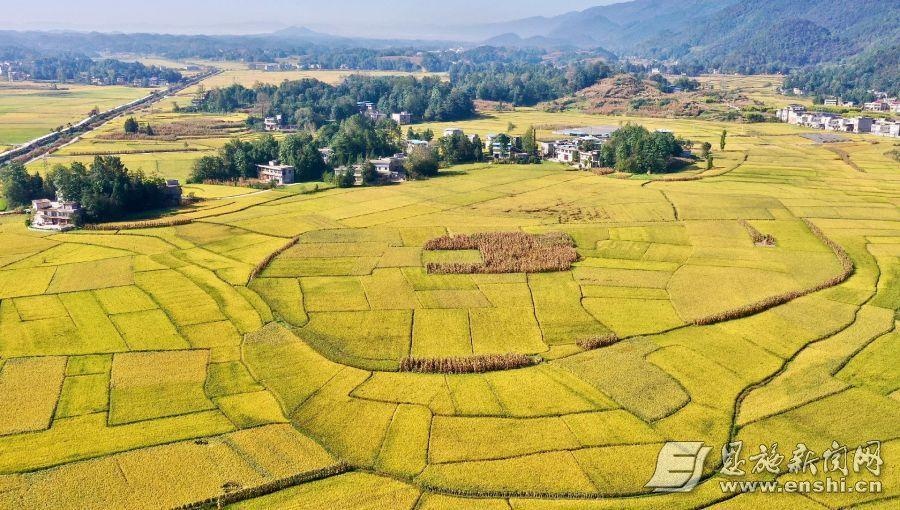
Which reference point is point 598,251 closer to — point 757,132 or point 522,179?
point 522,179

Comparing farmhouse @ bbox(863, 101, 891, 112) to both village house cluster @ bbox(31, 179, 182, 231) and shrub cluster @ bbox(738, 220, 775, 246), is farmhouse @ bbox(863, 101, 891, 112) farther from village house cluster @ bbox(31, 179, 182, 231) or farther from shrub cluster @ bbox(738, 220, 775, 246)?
village house cluster @ bbox(31, 179, 182, 231)

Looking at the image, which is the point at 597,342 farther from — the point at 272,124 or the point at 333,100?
the point at 333,100

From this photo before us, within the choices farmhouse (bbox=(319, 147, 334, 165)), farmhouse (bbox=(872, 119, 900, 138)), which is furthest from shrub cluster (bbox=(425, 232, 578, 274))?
farmhouse (bbox=(872, 119, 900, 138))

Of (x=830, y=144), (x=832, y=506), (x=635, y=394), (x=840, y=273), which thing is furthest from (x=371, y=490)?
(x=830, y=144)

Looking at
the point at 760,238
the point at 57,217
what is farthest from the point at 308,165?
the point at 760,238

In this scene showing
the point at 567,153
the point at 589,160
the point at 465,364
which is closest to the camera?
the point at 465,364

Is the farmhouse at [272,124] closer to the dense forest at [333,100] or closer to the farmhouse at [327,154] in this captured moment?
the dense forest at [333,100]
